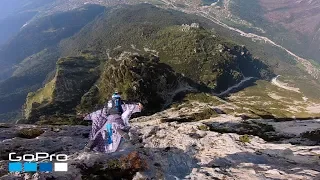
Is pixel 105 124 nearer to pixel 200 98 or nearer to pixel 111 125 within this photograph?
pixel 111 125

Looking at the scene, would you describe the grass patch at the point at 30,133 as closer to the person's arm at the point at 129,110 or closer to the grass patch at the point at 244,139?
the person's arm at the point at 129,110

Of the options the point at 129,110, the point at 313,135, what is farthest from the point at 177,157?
the point at 313,135

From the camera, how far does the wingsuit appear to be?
95.1ft

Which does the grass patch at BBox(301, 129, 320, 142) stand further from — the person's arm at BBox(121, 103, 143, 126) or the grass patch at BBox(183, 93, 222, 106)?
the grass patch at BBox(183, 93, 222, 106)

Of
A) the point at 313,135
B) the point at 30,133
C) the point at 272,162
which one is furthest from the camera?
the point at 313,135

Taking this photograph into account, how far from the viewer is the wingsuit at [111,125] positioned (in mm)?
28984

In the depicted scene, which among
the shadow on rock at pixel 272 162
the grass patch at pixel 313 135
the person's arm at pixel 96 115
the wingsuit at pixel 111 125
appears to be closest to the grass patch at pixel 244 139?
the shadow on rock at pixel 272 162

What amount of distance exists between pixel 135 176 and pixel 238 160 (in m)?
13.5

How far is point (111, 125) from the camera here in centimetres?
2912

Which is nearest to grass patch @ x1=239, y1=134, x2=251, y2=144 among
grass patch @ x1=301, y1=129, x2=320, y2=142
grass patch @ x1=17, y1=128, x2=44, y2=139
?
grass patch @ x1=301, y1=129, x2=320, y2=142

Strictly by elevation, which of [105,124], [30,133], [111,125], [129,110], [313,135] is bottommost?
[313,135]

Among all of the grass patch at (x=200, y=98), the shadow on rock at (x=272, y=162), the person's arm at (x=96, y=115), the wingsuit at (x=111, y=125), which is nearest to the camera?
the wingsuit at (x=111, y=125)

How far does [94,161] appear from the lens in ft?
108

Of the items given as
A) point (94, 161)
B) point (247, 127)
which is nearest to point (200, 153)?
point (94, 161)
